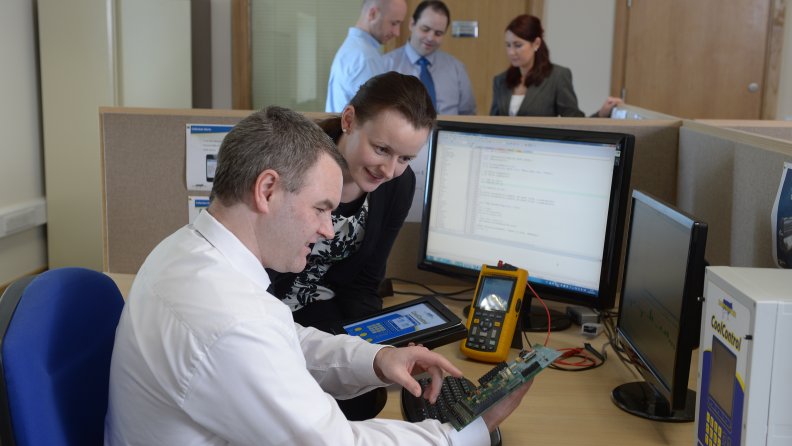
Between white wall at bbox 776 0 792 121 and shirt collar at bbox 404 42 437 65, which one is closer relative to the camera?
shirt collar at bbox 404 42 437 65

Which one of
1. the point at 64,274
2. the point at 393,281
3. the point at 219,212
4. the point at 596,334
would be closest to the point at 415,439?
the point at 219,212

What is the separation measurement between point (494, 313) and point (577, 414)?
0.30 m

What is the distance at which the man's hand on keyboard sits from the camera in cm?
123

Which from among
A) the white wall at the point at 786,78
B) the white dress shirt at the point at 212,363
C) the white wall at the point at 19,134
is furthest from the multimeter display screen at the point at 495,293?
the white wall at the point at 786,78

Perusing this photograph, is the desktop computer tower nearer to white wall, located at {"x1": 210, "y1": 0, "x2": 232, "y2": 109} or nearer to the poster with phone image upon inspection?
the poster with phone image

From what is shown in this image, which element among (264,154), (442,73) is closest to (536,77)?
(442,73)

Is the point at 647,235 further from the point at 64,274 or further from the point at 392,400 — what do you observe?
the point at 64,274

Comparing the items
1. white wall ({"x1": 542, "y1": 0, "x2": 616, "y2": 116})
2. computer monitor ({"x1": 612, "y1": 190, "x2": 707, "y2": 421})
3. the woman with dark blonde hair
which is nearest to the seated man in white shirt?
computer monitor ({"x1": 612, "y1": 190, "x2": 707, "y2": 421})

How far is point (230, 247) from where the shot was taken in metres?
1.03

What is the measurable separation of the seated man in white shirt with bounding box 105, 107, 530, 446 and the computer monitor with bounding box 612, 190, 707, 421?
235mm

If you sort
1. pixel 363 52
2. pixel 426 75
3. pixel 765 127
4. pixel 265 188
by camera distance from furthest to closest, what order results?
pixel 426 75 < pixel 363 52 < pixel 765 127 < pixel 265 188

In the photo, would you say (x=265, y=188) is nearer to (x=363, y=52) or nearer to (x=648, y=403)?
(x=648, y=403)

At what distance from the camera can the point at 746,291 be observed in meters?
0.87

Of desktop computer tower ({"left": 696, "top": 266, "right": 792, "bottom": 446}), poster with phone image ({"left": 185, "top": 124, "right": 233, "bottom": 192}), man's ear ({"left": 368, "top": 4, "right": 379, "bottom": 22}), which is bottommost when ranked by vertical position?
desktop computer tower ({"left": 696, "top": 266, "right": 792, "bottom": 446})
